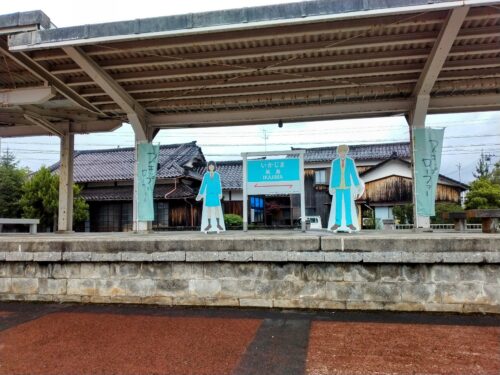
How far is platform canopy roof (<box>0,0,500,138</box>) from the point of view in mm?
6480

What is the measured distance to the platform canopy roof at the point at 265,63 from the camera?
6.48 meters

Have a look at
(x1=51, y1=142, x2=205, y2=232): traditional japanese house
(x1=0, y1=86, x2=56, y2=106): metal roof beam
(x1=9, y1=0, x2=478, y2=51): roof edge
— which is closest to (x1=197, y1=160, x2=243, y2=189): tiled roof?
(x1=51, y1=142, x2=205, y2=232): traditional japanese house

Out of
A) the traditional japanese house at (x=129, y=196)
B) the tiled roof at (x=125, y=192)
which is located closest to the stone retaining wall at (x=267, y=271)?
the traditional japanese house at (x=129, y=196)

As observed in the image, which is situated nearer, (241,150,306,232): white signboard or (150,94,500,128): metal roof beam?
(150,94,500,128): metal roof beam

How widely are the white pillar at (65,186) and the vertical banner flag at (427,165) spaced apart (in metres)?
10.6

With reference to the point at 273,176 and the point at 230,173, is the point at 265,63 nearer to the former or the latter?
the point at 273,176

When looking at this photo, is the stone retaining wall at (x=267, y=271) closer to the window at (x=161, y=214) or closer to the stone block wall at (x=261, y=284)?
the stone block wall at (x=261, y=284)

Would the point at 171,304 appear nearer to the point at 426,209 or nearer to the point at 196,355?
the point at 196,355

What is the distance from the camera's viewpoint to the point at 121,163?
25.8 meters

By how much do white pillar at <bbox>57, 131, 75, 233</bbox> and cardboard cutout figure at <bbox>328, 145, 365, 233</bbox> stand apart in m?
8.72

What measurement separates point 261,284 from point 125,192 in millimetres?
17938

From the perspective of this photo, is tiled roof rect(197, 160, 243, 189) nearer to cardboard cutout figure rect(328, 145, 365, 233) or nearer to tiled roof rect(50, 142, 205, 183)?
tiled roof rect(50, 142, 205, 183)

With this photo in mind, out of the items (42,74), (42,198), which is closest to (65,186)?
(42,74)

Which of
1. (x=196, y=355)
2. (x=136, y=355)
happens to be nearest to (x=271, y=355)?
(x=196, y=355)
